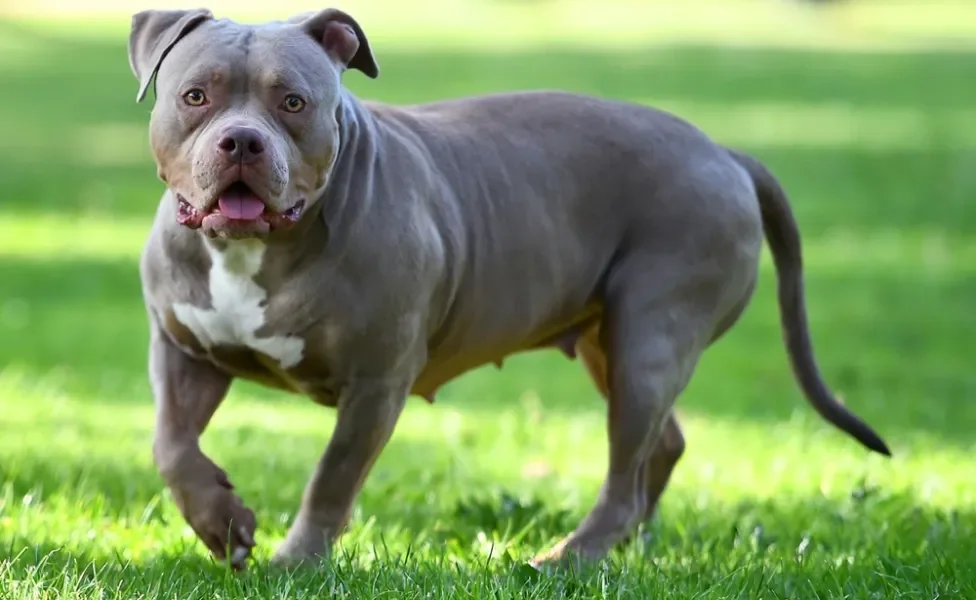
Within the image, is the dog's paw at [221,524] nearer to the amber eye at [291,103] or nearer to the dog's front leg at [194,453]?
the dog's front leg at [194,453]

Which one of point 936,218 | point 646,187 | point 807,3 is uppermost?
point 646,187

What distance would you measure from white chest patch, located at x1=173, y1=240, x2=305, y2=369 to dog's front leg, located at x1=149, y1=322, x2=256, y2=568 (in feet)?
1.07

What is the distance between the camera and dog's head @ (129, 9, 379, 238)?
Result: 16.0 feet

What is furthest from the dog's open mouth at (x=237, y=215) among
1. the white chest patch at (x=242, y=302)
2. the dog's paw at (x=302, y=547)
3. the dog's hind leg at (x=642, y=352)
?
the dog's hind leg at (x=642, y=352)

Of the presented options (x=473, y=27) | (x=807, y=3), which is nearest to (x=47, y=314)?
(x=473, y=27)

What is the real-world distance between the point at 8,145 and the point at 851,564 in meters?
16.2

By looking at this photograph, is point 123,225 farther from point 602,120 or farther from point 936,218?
point 602,120

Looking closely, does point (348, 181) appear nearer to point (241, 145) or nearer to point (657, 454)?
point (241, 145)

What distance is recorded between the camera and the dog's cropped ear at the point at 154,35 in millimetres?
5141

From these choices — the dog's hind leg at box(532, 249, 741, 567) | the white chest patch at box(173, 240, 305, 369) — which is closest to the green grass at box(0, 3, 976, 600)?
the dog's hind leg at box(532, 249, 741, 567)

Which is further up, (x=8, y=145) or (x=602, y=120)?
(x=602, y=120)

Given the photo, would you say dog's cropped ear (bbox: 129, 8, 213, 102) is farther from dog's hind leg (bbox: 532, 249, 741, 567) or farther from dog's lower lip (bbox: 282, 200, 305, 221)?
dog's hind leg (bbox: 532, 249, 741, 567)

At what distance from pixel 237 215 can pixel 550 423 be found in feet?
15.5

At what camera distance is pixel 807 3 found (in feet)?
123
